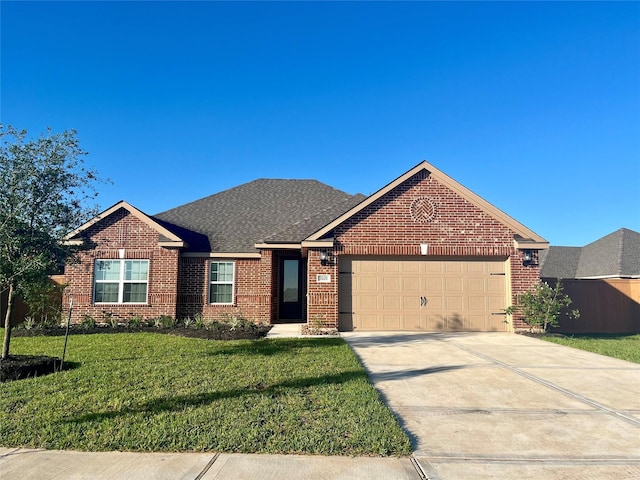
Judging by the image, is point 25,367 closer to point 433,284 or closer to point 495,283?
point 433,284

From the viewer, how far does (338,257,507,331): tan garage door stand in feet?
42.8

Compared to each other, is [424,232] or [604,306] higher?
[424,232]

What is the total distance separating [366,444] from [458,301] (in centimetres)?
987

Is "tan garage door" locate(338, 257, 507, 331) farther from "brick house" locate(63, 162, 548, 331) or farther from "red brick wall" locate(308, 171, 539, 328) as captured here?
"red brick wall" locate(308, 171, 539, 328)

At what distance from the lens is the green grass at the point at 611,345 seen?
30.6 feet

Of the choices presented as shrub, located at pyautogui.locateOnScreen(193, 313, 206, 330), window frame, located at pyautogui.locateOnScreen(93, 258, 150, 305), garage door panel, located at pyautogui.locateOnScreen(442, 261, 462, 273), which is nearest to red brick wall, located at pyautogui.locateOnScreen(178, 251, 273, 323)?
shrub, located at pyautogui.locateOnScreen(193, 313, 206, 330)

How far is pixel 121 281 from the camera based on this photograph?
1473cm

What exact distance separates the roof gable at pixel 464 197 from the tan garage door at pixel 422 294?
968mm

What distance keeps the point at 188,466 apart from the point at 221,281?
39.9 ft

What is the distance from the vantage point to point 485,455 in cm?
396

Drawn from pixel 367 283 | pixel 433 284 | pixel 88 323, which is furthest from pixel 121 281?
pixel 433 284

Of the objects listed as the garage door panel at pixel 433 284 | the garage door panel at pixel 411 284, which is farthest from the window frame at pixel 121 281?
the garage door panel at pixel 433 284

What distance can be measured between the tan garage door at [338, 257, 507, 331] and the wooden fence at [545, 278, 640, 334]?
3694 mm

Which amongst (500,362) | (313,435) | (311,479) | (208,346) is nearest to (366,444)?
(313,435)
